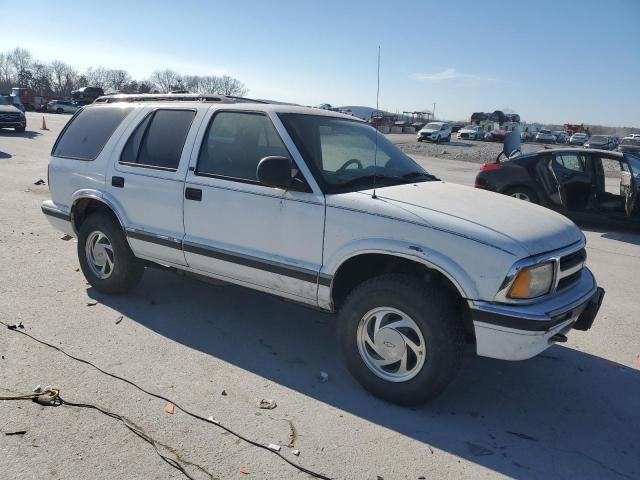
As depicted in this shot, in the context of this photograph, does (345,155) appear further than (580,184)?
No

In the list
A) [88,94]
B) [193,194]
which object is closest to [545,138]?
[88,94]

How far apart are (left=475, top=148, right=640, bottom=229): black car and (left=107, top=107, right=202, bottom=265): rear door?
23.1 ft

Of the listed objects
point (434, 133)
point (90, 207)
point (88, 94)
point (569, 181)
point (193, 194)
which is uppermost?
point (88, 94)

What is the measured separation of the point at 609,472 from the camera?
2.87 meters

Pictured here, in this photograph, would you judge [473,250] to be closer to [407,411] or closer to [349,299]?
[349,299]

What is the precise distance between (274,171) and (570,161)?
7586 mm

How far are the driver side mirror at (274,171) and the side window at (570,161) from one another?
739cm

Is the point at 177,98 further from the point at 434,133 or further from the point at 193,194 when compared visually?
the point at 434,133

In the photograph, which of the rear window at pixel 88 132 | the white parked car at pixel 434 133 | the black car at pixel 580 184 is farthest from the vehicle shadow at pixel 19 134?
the white parked car at pixel 434 133

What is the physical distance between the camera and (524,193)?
31.8ft

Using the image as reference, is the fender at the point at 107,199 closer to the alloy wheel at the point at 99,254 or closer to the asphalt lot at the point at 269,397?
the alloy wheel at the point at 99,254

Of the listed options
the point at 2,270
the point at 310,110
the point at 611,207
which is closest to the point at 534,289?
the point at 310,110

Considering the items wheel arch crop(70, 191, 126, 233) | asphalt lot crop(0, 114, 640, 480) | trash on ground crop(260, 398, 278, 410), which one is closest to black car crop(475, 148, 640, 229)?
asphalt lot crop(0, 114, 640, 480)

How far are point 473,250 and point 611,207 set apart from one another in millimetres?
7281
